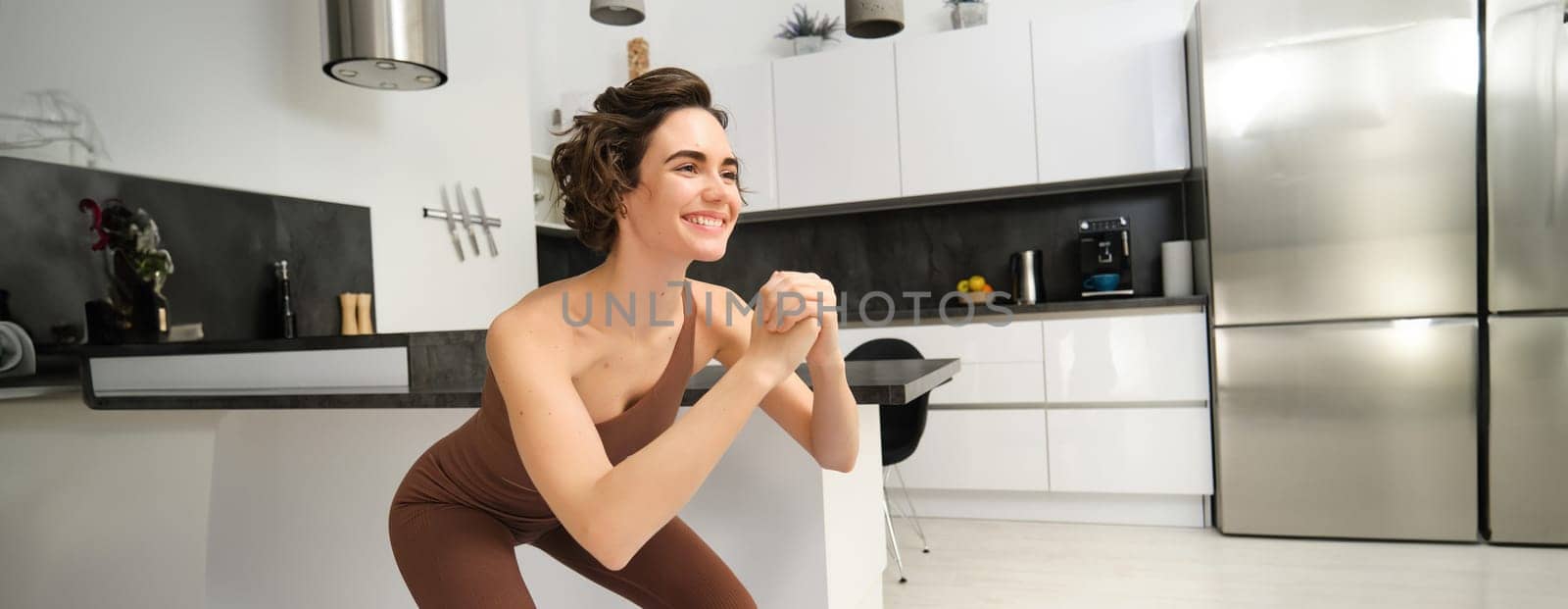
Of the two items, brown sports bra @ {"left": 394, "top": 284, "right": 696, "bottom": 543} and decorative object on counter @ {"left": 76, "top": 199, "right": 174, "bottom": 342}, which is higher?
decorative object on counter @ {"left": 76, "top": 199, "right": 174, "bottom": 342}

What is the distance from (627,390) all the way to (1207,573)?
2.46 m

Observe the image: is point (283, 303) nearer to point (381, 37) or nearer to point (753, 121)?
point (381, 37)

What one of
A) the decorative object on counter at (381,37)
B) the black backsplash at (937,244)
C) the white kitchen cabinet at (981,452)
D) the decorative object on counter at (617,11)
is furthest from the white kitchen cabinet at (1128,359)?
the decorative object on counter at (381,37)

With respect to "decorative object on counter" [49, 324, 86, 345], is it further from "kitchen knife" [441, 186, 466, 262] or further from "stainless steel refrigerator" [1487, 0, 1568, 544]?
"stainless steel refrigerator" [1487, 0, 1568, 544]

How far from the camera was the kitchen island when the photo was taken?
55.3 inches

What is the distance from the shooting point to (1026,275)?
12.8ft

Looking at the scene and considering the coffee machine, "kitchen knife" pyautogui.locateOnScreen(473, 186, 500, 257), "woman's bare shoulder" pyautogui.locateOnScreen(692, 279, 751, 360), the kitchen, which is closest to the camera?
"woman's bare shoulder" pyautogui.locateOnScreen(692, 279, 751, 360)

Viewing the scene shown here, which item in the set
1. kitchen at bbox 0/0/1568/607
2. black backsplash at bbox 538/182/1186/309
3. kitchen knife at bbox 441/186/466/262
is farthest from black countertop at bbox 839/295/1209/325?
kitchen knife at bbox 441/186/466/262

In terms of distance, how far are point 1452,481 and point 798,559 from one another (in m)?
2.80

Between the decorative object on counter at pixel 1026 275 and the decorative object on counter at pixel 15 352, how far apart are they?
3369mm

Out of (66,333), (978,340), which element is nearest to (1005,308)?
(978,340)

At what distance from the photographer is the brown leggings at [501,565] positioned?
0.95 meters

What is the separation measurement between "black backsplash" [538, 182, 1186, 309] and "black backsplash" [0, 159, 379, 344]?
1.59 metres

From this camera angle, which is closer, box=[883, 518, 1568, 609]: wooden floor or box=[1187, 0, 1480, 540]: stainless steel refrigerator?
box=[883, 518, 1568, 609]: wooden floor
